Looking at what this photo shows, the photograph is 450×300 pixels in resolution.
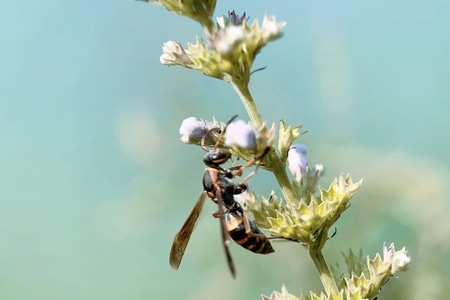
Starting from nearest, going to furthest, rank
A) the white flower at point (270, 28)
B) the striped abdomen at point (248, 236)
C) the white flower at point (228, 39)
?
the white flower at point (228, 39) → the white flower at point (270, 28) → the striped abdomen at point (248, 236)

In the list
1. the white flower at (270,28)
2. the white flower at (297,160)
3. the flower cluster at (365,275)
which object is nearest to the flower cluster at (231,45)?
the white flower at (270,28)

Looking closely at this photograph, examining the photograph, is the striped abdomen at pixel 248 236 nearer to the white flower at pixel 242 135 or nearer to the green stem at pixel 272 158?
the green stem at pixel 272 158

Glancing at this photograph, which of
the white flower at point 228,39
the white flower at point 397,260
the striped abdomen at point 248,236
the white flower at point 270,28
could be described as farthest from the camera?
the white flower at point 397,260

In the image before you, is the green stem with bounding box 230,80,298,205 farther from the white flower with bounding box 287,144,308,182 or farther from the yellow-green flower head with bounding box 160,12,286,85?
the white flower with bounding box 287,144,308,182

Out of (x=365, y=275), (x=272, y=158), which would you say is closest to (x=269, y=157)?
(x=272, y=158)

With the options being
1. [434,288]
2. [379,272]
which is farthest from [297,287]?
[379,272]

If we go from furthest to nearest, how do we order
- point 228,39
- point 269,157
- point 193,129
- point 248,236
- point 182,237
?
point 182,237, point 193,129, point 248,236, point 269,157, point 228,39

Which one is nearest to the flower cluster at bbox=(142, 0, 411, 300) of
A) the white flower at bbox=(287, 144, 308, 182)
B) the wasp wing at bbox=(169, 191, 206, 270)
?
the white flower at bbox=(287, 144, 308, 182)

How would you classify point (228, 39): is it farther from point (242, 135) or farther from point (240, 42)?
point (242, 135)
